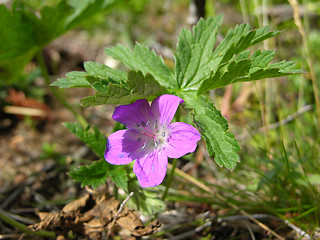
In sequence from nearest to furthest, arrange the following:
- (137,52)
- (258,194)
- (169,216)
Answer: (137,52) → (258,194) → (169,216)

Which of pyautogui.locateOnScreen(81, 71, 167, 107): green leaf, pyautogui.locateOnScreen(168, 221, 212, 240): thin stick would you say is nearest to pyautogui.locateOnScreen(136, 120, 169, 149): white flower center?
pyautogui.locateOnScreen(81, 71, 167, 107): green leaf

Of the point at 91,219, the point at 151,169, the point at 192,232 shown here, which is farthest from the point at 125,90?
the point at 192,232

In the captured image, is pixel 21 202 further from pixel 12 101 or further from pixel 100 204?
pixel 12 101

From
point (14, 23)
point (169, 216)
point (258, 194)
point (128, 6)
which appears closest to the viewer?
point (258, 194)

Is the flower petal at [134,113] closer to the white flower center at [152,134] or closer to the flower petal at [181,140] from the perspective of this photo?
the white flower center at [152,134]

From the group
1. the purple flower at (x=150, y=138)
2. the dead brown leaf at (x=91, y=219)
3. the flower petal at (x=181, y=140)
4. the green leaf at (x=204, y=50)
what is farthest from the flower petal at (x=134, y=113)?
the dead brown leaf at (x=91, y=219)

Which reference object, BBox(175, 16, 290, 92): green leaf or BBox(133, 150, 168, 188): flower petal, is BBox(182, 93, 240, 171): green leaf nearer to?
BBox(175, 16, 290, 92): green leaf

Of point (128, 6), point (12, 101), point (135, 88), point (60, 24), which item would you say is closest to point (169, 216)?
point (135, 88)

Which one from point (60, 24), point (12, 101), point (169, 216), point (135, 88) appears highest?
point (60, 24)
